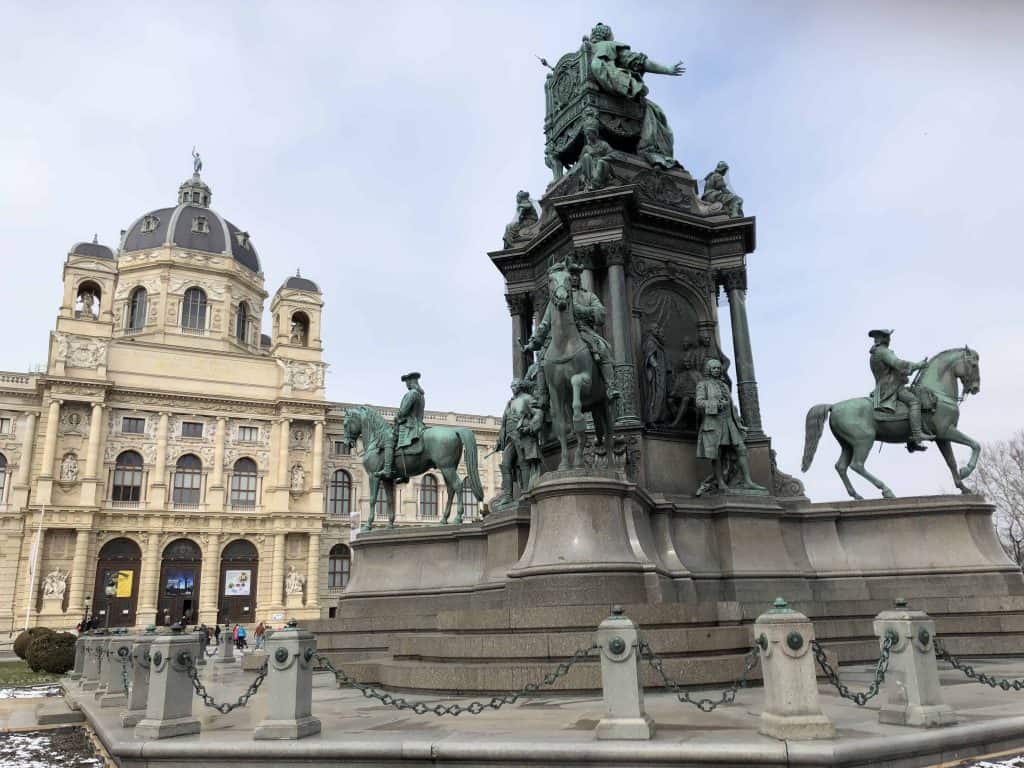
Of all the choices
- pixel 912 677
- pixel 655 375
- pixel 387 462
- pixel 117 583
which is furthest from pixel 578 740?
pixel 117 583

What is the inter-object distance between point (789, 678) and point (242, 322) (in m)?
76.8

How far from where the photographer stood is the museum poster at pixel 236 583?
203 ft

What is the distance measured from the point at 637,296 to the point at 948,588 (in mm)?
7522

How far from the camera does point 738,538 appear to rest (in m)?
→ 13.1

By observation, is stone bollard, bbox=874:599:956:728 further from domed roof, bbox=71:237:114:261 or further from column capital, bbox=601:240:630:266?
domed roof, bbox=71:237:114:261

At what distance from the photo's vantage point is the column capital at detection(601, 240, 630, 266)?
14680 mm

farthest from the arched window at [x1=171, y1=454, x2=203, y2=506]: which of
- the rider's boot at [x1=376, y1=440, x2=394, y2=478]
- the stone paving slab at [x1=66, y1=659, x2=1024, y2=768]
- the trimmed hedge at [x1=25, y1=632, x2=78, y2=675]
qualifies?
the stone paving slab at [x1=66, y1=659, x2=1024, y2=768]

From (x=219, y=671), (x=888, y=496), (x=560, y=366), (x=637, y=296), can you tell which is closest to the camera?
(x=560, y=366)

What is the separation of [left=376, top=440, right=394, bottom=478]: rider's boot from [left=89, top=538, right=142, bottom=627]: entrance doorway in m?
50.2

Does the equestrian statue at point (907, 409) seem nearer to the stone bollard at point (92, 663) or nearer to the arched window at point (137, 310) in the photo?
the stone bollard at point (92, 663)

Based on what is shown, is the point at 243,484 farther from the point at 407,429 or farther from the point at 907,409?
the point at 907,409

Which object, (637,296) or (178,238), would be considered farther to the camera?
(178,238)

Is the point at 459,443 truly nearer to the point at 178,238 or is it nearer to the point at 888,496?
the point at 888,496

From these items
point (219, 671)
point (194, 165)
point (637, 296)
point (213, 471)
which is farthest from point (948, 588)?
point (194, 165)
